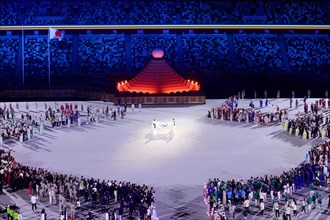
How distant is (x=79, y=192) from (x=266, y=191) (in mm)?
10150

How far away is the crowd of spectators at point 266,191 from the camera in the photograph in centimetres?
2534

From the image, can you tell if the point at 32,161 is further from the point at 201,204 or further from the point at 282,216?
the point at 282,216

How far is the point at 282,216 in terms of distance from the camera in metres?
25.1

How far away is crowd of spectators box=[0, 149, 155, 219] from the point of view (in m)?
25.7

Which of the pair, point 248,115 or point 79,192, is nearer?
point 79,192

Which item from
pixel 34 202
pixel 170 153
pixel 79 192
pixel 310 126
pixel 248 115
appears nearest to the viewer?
pixel 34 202

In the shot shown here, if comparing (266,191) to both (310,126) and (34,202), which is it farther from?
(310,126)

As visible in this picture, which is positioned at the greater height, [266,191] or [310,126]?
[310,126]

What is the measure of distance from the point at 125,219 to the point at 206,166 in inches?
355

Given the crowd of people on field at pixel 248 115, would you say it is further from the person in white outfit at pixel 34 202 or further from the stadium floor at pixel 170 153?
the person in white outfit at pixel 34 202

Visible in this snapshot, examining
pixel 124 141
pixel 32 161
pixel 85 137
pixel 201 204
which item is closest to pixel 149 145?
pixel 124 141

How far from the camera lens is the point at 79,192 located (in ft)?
91.3

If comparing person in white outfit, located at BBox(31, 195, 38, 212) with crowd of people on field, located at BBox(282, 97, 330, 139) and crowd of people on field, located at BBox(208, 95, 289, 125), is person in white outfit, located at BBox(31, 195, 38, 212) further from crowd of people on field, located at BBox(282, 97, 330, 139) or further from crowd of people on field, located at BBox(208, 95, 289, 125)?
crowd of people on field, located at BBox(208, 95, 289, 125)

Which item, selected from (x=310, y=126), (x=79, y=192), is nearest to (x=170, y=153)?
(x=79, y=192)
